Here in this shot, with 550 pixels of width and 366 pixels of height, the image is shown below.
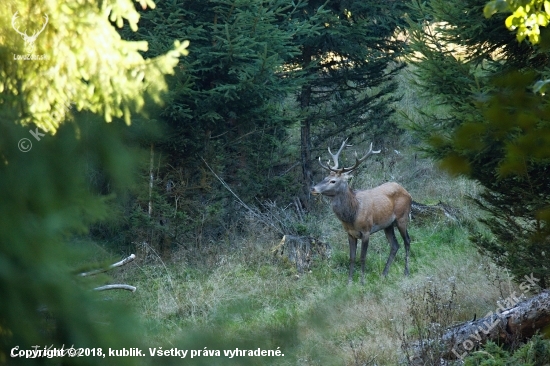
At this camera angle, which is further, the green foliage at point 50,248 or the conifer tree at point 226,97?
the conifer tree at point 226,97

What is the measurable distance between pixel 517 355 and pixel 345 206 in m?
5.90

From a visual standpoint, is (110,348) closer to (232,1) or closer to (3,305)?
(3,305)

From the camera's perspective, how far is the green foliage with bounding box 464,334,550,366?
6.16 meters

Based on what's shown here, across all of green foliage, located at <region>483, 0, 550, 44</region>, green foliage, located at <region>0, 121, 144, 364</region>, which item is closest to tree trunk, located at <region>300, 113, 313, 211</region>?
green foliage, located at <region>483, 0, 550, 44</region>

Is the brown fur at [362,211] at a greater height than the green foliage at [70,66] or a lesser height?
lesser

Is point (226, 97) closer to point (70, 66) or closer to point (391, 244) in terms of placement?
point (391, 244)

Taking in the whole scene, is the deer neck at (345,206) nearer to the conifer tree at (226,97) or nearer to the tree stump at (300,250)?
the tree stump at (300,250)

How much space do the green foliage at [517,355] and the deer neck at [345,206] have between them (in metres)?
5.66

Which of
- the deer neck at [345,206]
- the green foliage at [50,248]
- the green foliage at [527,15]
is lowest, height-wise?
the deer neck at [345,206]

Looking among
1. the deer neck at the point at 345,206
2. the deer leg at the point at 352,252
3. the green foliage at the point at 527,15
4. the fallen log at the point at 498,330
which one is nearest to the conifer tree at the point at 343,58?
the deer neck at the point at 345,206

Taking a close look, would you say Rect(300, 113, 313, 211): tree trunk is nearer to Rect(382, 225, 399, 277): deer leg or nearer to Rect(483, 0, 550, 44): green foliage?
Rect(382, 225, 399, 277): deer leg

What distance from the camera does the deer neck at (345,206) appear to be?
11945mm

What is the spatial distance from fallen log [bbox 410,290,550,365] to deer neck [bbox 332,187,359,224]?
17.1 feet

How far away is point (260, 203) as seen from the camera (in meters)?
13.7
